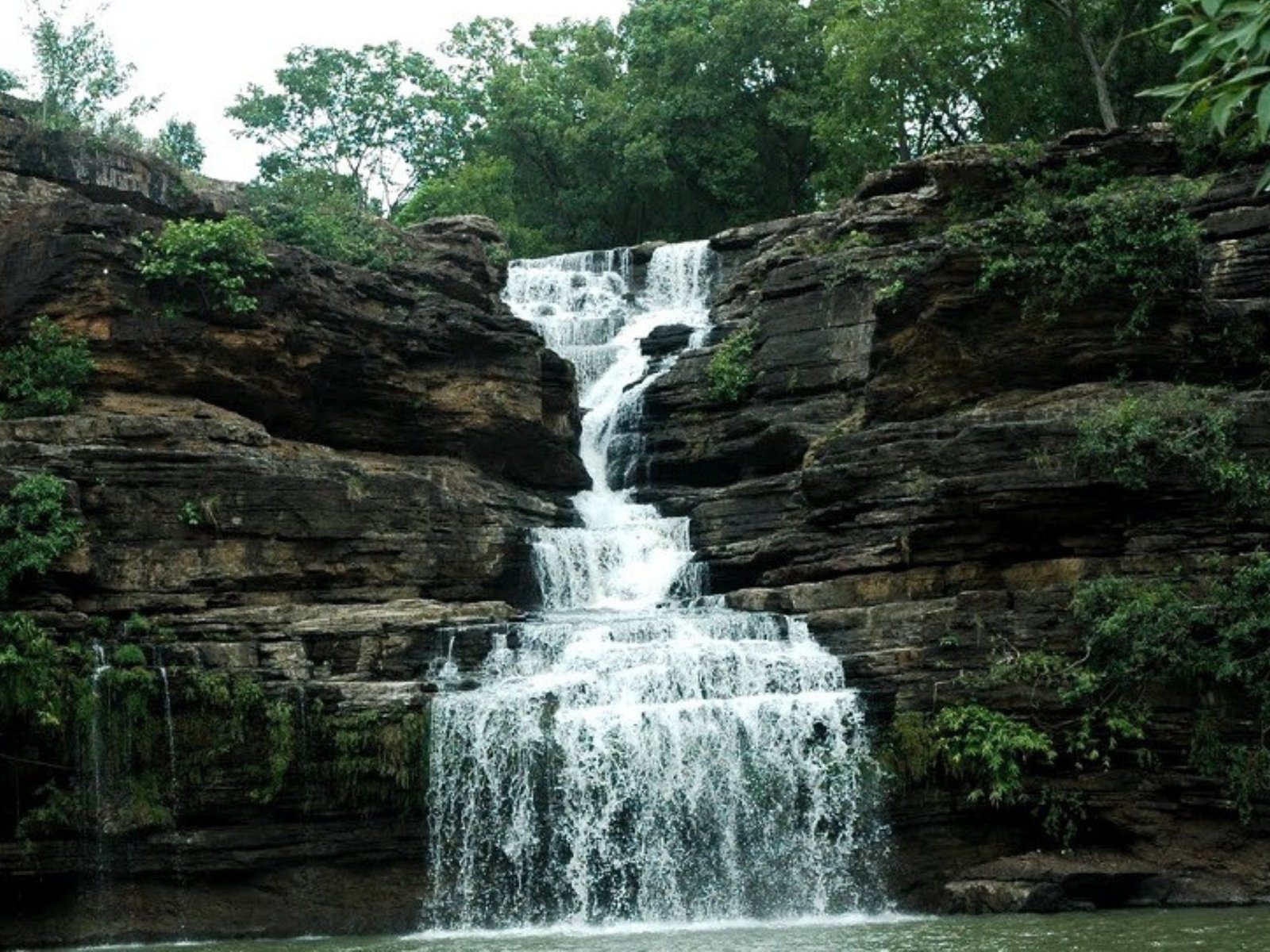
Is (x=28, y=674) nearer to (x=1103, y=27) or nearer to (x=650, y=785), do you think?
(x=650, y=785)

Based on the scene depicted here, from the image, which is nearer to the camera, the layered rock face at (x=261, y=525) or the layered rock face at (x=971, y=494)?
the layered rock face at (x=971, y=494)

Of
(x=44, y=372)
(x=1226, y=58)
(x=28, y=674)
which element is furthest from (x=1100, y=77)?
(x=1226, y=58)

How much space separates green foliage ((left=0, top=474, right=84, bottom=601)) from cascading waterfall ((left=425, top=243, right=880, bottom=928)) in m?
5.63

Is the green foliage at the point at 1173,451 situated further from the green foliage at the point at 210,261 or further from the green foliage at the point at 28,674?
the green foliage at the point at 210,261

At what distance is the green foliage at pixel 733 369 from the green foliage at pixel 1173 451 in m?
9.20

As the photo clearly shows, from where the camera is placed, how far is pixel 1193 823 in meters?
18.6

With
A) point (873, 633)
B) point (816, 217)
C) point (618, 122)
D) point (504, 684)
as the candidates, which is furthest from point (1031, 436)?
point (618, 122)

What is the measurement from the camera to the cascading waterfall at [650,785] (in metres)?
19.1

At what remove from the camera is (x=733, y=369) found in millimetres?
29219

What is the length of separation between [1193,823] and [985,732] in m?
2.67

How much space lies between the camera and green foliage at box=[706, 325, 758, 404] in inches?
1143

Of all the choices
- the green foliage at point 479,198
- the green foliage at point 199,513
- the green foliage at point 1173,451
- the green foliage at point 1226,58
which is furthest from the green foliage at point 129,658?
the green foliage at point 479,198

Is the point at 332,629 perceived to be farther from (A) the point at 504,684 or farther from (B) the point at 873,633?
(B) the point at 873,633

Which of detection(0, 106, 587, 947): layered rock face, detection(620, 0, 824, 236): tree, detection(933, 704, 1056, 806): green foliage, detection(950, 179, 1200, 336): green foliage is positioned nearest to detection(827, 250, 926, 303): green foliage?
detection(950, 179, 1200, 336): green foliage
